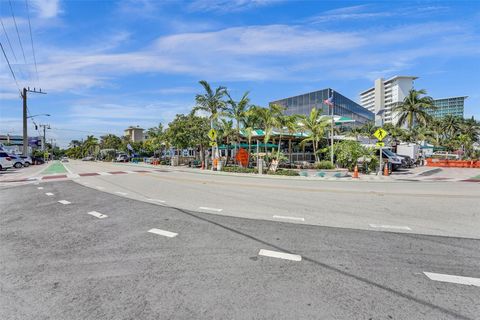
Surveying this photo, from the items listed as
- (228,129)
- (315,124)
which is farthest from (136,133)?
(315,124)

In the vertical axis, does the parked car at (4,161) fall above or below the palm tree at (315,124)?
below

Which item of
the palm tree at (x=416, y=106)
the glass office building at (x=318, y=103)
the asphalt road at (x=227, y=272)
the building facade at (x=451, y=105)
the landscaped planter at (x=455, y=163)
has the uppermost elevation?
the building facade at (x=451, y=105)

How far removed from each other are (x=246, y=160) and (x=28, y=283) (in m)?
23.8

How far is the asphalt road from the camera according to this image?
119 inches

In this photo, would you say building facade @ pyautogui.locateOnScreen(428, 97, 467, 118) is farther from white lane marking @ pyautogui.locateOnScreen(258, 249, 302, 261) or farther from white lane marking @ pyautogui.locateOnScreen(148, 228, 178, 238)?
white lane marking @ pyautogui.locateOnScreen(148, 228, 178, 238)

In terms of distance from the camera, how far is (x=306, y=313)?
2.91 meters

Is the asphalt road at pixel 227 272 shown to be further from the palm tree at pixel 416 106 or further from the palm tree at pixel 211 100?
the palm tree at pixel 416 106

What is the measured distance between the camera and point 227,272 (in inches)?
154

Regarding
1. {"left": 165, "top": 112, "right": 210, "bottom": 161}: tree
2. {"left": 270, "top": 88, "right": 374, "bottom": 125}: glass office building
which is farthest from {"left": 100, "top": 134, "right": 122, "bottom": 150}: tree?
{"left": 165, "top": 112, "right": 210, "bottom": 161}: tree

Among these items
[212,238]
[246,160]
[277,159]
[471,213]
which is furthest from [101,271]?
[246,160]

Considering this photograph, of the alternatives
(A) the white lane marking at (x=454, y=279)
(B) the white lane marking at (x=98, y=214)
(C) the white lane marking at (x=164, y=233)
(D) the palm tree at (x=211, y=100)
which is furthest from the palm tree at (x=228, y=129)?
(A) the white lane marking at (x=454, y=279)

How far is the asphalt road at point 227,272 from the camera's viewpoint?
3014 millimetres

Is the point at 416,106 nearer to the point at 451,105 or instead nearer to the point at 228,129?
the point at 228,129

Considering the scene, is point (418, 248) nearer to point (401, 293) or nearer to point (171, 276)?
point (401, 293)
